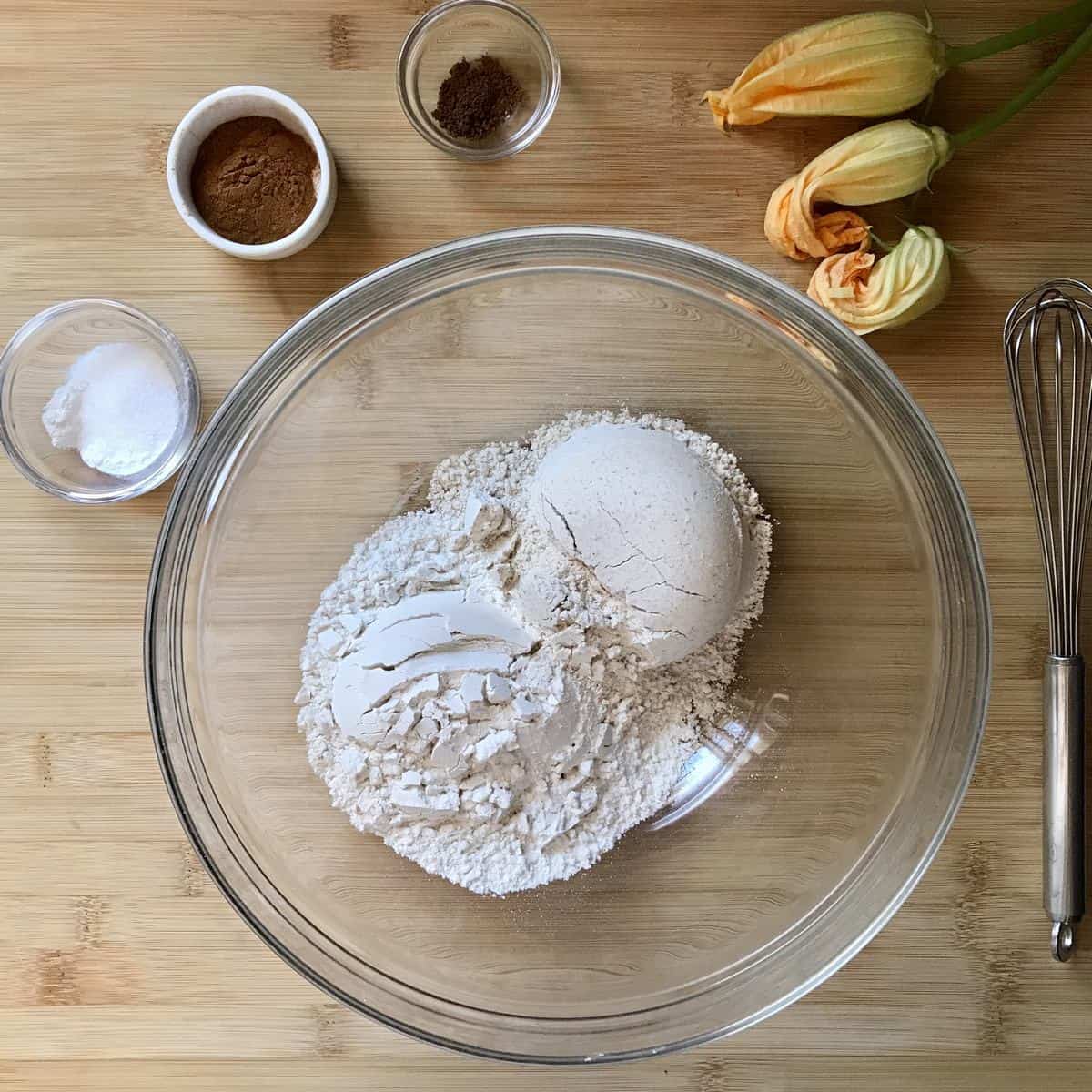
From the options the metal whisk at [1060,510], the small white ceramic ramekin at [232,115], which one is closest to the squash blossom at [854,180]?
the metal whisk at [1060,510]

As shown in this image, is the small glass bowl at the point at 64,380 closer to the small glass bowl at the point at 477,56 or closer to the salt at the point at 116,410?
the salt at the point at 116,410

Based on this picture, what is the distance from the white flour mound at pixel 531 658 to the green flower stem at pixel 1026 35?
42cm

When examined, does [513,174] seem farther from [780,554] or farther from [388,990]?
[388,990]

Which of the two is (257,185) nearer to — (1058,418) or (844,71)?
(844,71)

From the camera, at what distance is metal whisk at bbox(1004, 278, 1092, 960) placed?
89 centimetres

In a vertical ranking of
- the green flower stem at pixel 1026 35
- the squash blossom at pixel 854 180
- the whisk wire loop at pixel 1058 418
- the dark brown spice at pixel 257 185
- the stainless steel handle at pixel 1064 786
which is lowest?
the stainless steel handle at pixel 1064 786

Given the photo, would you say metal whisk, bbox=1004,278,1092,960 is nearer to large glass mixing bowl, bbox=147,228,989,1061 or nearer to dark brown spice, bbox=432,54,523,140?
large glass mixing bowl, bbox=147,228,989,1061

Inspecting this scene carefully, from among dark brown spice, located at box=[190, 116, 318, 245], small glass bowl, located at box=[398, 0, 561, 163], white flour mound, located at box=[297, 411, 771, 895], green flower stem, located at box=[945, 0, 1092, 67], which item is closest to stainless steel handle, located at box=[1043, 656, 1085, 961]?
white flour mound, located at box=[297, 411, 771, 895]

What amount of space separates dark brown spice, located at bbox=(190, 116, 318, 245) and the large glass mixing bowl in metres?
0.14

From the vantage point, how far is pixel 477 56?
0.91 metres

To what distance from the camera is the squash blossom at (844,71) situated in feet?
2.75

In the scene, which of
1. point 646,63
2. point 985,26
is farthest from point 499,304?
point 985,26

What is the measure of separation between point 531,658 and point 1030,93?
27.2 inches

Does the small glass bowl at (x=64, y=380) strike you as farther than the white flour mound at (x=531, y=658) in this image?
Yes
